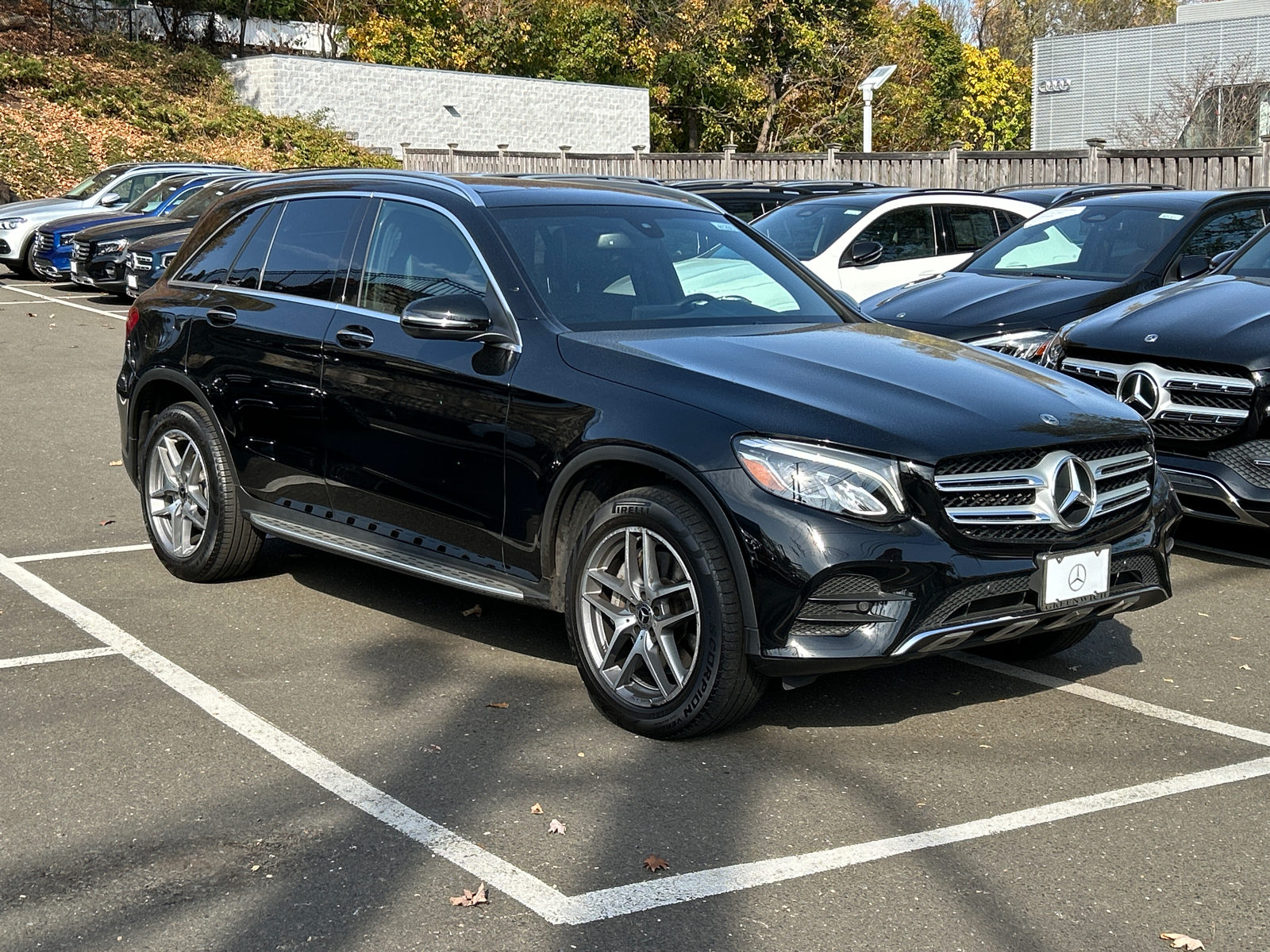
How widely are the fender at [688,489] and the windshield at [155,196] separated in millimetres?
18846

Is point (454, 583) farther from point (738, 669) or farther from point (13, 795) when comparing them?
point (13, 795)

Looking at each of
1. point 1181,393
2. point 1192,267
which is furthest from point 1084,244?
point 1181,393

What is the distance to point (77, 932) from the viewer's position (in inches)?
141

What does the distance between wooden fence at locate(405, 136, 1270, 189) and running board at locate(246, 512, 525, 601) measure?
9231mm

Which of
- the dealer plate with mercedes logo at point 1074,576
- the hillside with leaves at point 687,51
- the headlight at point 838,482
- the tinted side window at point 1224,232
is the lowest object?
the dealer plate with mercedes logo at point 1074,576

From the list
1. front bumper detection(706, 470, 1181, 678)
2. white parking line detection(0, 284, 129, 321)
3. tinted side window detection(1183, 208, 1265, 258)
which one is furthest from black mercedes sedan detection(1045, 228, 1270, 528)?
white parking line detection(0, 284, 129, 321)

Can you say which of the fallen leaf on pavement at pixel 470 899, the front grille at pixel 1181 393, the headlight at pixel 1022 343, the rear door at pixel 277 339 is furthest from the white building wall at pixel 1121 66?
the fallen leaf on pavement at pixel 470 899

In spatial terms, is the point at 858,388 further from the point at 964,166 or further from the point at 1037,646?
the point at 964,166

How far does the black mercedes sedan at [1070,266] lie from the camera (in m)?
9.47

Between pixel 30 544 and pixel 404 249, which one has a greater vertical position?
pixel 404 249

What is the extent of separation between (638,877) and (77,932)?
136cm

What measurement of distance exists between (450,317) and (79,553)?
3.06 metres

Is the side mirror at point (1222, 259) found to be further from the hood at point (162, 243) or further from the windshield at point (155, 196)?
the windshield at point (155, 196)

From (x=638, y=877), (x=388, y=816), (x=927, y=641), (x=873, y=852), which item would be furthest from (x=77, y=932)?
(x=927, y=641)
